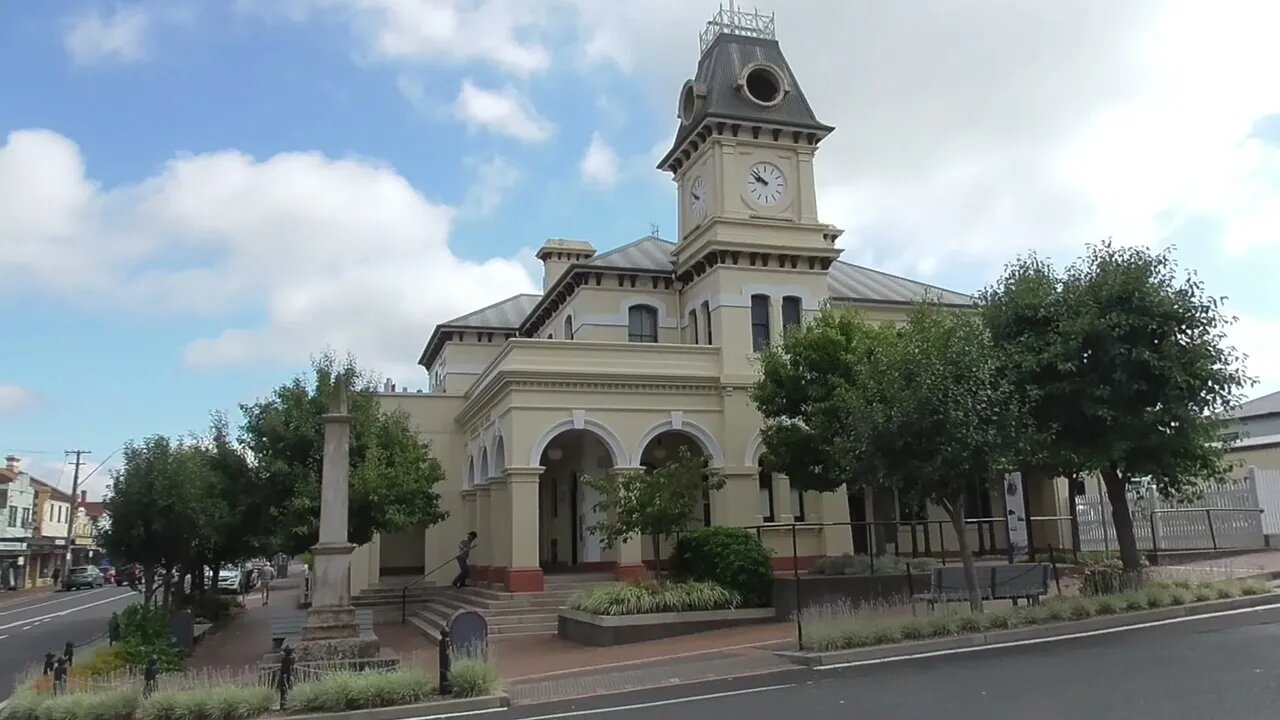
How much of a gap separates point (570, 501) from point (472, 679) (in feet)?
55.2

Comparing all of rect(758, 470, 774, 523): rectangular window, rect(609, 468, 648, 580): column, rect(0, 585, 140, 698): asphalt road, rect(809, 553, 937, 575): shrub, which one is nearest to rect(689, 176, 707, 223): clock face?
rect(758, 470, 774, 523): rectangular window

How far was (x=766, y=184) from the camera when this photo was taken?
26.9 m

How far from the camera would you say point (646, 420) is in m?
24.1

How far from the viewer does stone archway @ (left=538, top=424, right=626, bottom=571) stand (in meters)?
26.2

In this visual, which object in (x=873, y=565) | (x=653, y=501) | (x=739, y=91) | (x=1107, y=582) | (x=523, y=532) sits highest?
(x=739, y=91)

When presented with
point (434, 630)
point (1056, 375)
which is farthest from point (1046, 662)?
point (434, 630)

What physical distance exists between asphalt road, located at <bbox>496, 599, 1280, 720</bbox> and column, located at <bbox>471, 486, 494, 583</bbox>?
1501 cm

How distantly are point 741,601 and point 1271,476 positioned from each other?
577 inches

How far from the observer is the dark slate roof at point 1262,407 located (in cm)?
3812

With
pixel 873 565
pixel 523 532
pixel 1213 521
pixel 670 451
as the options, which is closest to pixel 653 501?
pixel 523 532

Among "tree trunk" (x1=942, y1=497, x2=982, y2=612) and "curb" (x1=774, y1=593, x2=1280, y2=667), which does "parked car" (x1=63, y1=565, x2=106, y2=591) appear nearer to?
"curb" (x1=774, y1=593, x2=1280, y2=667)

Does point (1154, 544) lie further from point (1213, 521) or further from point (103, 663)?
point (103, 663)

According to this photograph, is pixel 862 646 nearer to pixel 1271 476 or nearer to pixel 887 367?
pixel 887 367

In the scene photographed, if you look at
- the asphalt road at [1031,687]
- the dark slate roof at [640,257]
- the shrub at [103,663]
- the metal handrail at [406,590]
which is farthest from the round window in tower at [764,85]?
the shrub at [103,663]
